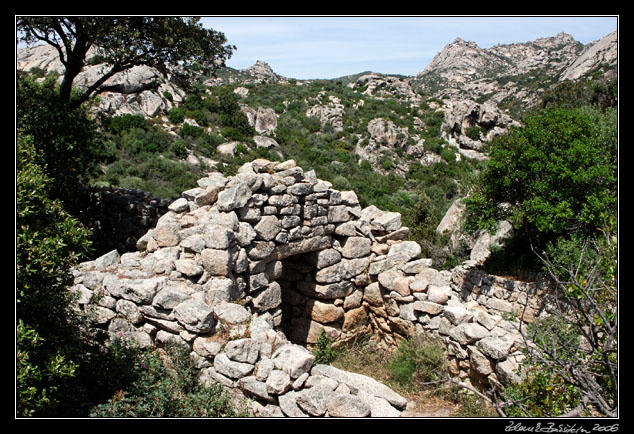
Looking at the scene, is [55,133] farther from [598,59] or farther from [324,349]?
[598,59]

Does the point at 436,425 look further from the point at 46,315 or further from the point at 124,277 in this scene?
the point at 124,277

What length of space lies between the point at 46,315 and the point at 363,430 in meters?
2.86

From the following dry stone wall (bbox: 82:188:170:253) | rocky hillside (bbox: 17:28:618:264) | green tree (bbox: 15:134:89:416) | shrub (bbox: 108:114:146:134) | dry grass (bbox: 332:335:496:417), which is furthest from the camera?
shrub (bbox: 108:114:146:134)

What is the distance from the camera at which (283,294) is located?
27.5 ft

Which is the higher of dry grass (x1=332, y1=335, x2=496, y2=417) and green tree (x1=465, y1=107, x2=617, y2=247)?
green tree (x1=465, y1=107, x2=617, y2=247)

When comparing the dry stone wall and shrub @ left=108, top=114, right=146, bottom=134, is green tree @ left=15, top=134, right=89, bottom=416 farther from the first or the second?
shrub @ left=108, top=114, right=146, bottom=134

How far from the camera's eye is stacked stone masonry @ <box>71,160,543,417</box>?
4.36 metres

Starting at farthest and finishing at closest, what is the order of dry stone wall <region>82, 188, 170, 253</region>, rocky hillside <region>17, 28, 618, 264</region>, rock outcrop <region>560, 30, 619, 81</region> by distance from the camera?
rock outcrop <region>560, 30, 619, 81</region> → rocky hillside <region>17, 28, 618, 264</region> → dry stone wall <region>82, 188, 170, 253</region>

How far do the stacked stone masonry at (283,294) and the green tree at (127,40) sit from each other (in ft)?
12.8

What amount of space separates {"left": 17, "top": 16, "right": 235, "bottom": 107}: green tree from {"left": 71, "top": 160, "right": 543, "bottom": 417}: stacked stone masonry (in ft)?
12.8

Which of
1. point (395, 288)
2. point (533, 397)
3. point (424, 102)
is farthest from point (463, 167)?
point (533, 397)

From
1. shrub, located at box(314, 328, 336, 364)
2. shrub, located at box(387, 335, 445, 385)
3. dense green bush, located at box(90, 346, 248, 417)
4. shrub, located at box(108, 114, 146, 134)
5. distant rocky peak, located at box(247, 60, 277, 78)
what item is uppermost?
distant rocky peak, located at box(247, 60, 277, 78)

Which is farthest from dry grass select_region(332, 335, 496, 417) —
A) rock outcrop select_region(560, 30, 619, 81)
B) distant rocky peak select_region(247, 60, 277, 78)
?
distant rocky peak select_region(247, 60, 277, 78)

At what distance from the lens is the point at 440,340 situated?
21.9 ft
